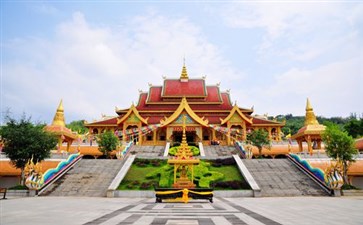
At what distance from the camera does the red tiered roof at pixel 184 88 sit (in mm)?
42500

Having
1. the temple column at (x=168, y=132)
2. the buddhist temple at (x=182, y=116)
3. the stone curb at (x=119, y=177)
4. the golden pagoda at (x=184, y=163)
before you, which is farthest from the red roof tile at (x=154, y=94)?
the golden pagoda at (x=184, y=163)

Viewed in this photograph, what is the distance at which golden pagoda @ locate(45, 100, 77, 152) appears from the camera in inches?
1082

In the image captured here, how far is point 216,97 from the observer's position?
42.7 m

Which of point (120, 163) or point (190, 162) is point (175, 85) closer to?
point (120, 163)

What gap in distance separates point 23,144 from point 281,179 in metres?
18.0

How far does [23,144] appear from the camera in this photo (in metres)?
18.9

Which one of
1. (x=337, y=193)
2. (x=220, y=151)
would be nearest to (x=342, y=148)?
(x=337, y=193)

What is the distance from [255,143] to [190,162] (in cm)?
1260

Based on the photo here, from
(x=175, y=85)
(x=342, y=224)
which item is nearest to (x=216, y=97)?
(x=175, y=85)

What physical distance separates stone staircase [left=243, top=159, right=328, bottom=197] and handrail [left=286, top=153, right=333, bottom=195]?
0.74 ft

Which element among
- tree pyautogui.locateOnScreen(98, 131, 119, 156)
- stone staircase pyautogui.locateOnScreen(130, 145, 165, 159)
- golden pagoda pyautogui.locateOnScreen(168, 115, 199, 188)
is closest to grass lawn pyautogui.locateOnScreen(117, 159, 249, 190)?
golden pagoda pyautogui.locateOnScreen(168, 115, 199, 188)

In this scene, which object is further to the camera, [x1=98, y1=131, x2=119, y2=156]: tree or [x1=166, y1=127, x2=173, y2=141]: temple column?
[x1=166, y1=127, x2=173, y2=141]: temple column

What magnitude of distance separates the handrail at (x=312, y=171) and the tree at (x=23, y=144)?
1861cm

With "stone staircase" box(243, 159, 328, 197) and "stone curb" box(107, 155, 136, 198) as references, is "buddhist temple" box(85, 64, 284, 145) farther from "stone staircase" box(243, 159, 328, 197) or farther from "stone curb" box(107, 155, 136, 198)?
"stone staircase" box(243, 159, 328, 197)
